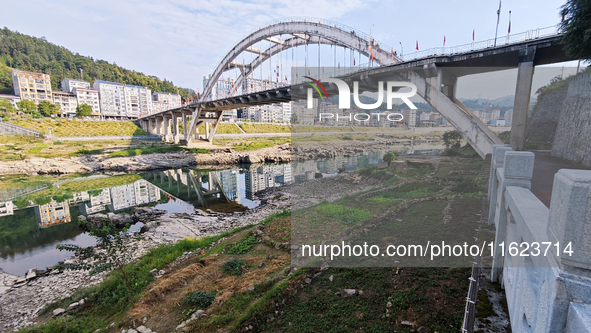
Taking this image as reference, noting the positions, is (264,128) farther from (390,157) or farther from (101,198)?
→ (101,198)

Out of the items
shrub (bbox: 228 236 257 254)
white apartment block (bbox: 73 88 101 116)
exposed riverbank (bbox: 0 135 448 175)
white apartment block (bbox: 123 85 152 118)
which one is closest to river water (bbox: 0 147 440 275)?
exposed riverbank (bbox: 0 135 448 175)

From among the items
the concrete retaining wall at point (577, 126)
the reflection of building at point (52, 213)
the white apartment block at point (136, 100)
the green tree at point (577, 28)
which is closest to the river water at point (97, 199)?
the reflection of building at point (52, 213)

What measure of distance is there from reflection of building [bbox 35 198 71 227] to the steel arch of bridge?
2048 cm

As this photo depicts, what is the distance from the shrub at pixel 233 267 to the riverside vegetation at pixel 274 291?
3cm

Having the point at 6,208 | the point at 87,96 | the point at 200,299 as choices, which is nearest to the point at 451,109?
the point at 200,299

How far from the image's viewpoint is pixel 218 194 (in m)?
19.2

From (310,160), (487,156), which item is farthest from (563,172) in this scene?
(310,160)

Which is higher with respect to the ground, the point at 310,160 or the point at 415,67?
the point at 415,67

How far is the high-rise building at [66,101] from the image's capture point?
6178 cm

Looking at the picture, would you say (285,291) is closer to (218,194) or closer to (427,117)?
(427,117)

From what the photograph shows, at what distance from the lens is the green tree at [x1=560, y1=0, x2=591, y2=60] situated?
23.2 feet

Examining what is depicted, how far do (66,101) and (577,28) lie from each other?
8746cm

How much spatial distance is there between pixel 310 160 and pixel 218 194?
1307cm

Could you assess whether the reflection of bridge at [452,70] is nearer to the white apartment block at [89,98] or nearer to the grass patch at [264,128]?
Result: the grass patch at [264,128]
